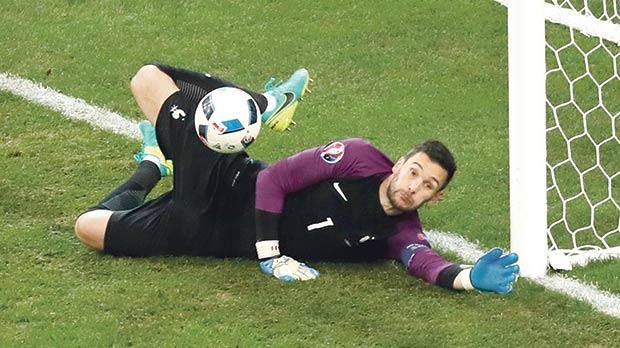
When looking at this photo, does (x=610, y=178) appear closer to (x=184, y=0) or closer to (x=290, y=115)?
(x=290, y=115)

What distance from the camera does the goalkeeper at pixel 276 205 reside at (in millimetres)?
5352

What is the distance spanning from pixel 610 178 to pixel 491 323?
159 cm

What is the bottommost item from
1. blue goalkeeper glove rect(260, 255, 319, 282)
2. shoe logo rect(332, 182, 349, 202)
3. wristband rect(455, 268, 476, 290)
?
blue goalkeeper glove rect(260, 255, 319, 282)

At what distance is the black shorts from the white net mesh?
4.27 feet

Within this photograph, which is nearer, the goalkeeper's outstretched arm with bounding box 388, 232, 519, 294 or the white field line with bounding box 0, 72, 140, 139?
the goalkeeper's outstretched arm with bounding box 388, 232, 519, 294

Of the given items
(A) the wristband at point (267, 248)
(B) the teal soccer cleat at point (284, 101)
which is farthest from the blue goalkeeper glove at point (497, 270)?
(B) the teal soccer cleat at point (284, 101)

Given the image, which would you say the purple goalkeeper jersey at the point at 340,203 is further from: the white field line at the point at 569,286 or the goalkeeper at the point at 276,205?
the white field line at the point at 569,286

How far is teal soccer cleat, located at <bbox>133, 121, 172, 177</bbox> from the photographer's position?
6.29 metres

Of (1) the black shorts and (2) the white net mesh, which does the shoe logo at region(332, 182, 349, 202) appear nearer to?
(1) the black shorts

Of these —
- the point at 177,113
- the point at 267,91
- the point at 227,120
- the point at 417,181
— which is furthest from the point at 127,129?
the point at 417,181

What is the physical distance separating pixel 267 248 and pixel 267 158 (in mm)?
1406

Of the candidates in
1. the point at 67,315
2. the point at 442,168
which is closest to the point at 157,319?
the point at 67,315

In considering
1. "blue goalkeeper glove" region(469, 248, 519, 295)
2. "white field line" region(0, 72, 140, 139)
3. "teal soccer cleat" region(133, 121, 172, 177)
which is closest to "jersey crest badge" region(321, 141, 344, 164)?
"blue goalkeeper glove" region(469, 248, 519, 295)

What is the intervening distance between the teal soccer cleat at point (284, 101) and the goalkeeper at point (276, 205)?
36 centimetres
